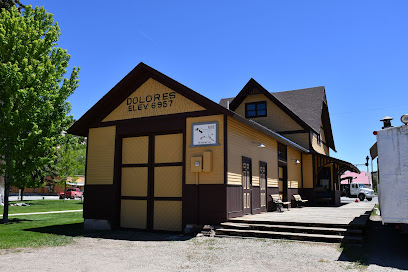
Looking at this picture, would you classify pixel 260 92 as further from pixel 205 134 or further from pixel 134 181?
pixel 134 181

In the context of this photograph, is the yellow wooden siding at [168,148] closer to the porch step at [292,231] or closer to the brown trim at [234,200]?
the brown trim at [234,200]

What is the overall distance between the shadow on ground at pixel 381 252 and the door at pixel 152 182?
20.4ft

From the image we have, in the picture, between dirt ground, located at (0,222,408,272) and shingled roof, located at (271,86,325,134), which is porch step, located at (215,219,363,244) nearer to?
dirt ground, located at (0,222,408,272)

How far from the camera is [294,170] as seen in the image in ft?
70.8

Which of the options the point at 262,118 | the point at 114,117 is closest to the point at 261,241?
the point at 114,117

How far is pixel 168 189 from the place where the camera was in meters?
12.8

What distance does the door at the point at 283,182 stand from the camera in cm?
1936

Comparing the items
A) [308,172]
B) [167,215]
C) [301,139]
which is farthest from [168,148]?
[308,172]

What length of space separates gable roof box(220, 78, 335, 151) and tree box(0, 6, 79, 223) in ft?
38.9

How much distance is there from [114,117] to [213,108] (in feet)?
15.6

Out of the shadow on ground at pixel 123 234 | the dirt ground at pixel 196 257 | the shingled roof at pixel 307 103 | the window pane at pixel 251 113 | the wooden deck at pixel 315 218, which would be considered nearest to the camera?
the dirt ground at pixel 196 257

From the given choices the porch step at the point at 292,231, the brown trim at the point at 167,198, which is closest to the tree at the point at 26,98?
the brown trim at the point at 167,198

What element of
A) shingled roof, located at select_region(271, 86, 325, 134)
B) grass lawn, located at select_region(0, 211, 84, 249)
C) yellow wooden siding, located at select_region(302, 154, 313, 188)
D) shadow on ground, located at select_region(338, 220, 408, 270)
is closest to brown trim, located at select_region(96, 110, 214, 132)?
grass lawn, located at select_region(0, 211, 84, 249)

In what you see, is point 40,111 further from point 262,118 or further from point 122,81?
point 262,118
